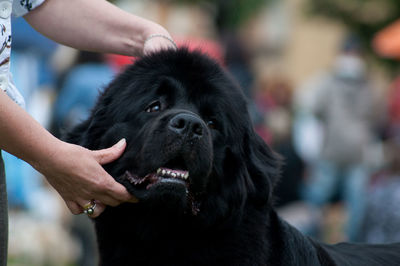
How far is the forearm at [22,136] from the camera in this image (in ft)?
6.75

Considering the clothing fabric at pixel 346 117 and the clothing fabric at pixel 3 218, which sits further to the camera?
the clothing fabric at pixel 346 117

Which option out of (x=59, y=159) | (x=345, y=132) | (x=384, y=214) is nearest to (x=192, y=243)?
(x=59, y=159)

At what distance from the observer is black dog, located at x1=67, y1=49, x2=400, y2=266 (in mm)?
2570

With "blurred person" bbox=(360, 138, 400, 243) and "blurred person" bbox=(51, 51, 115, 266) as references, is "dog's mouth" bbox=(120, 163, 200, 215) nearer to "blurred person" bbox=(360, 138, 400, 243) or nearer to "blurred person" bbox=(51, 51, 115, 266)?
"blurred person" bbox=(360, 138, 400, 243)

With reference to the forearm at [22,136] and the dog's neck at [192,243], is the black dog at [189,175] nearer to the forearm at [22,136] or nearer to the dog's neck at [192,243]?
the dog's neck at [192,243]

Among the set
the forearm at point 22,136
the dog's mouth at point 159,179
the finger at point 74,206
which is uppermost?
the forearm at point 22,136

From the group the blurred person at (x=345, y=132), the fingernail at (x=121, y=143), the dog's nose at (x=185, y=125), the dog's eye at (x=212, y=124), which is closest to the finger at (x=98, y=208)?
the fingernail at (x=121, y=143)

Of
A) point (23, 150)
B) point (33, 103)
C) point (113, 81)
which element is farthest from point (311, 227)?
point (23, 150)

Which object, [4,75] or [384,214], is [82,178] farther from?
[384,214]

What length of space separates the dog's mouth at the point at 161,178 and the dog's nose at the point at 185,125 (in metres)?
0.18

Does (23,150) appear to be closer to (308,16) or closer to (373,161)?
(373,161)

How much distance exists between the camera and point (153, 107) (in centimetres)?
287

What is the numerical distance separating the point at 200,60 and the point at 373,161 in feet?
22.2

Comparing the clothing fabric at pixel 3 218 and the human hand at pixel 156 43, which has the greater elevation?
the human hand at pixel 156 43
